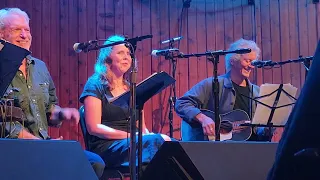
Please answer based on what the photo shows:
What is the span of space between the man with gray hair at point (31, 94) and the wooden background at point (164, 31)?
1852 millimetres

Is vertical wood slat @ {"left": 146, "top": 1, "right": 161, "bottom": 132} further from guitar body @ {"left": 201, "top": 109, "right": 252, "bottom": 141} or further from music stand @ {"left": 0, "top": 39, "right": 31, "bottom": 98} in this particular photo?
music stand @ {"left": 0, "top": 39, "right": 31, "bottom": 98}

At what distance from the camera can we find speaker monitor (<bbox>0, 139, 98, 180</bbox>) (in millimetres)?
1870

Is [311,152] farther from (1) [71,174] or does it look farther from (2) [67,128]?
(2) [67,128]

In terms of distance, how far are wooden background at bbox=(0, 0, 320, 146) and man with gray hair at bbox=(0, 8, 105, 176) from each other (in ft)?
6.08

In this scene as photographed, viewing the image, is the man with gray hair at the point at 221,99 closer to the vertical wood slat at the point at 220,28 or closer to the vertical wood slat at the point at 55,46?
the vertical wood slat at the point at 220,28

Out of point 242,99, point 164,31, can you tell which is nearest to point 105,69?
point 242,99

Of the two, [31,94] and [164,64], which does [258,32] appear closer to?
[164,64]

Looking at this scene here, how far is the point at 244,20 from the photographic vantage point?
5.82m

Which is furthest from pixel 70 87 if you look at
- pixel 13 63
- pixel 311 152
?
pixel 311 152

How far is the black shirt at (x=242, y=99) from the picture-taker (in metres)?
4.58

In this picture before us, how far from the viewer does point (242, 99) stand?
4621 millimetres

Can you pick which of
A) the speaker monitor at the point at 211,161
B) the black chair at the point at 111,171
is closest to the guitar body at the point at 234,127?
the black chair at the point at 111,171

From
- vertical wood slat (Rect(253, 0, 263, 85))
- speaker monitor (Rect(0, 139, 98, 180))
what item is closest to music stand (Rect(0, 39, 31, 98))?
speaker monitor (Rect(0, 139, 98, 180))

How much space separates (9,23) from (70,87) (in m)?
2.03
